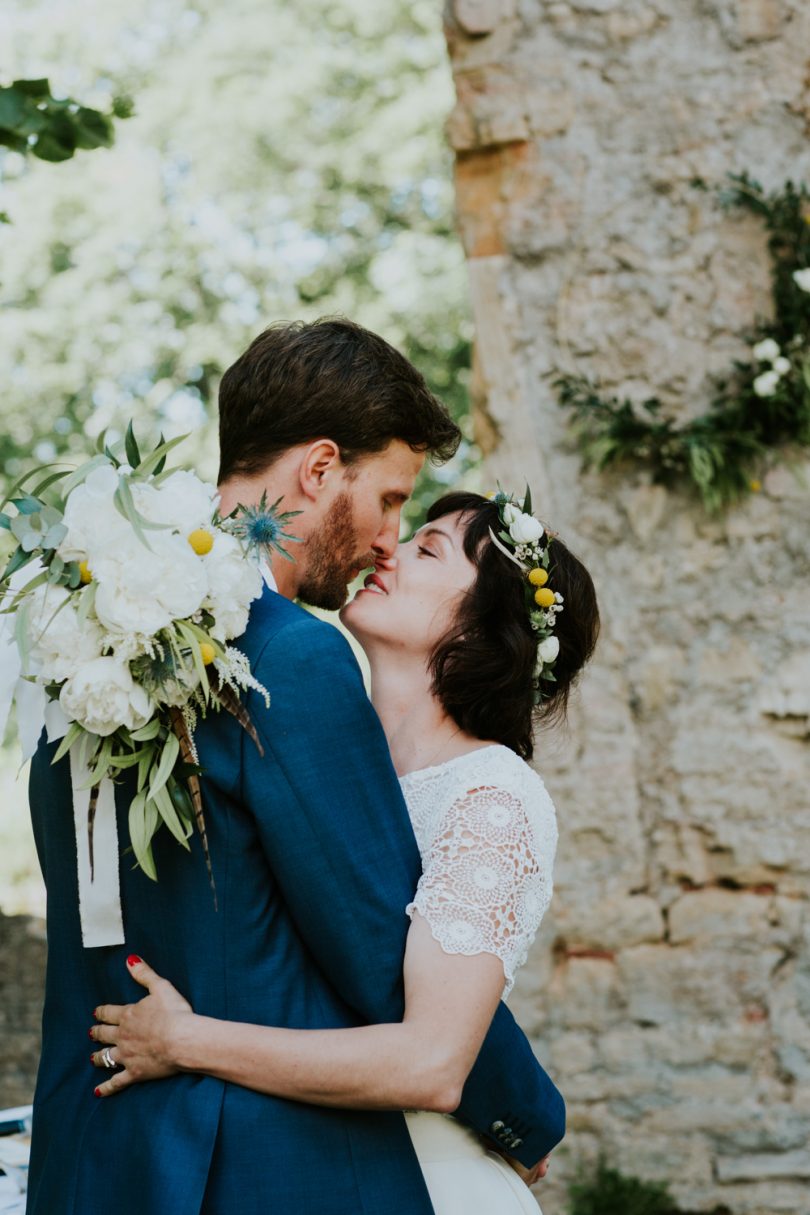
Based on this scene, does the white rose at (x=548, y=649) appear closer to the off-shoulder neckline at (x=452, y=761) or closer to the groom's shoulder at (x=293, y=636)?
the off-shoulder neckline at (x=452, y=761)

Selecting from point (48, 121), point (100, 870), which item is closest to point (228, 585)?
point (100, 870)

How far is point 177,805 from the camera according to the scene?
172 centimetres

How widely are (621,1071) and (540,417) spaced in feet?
7.13

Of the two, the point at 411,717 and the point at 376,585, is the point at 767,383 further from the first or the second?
the point at 411,717

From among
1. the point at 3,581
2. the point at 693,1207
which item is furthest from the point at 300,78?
the point at 3,581

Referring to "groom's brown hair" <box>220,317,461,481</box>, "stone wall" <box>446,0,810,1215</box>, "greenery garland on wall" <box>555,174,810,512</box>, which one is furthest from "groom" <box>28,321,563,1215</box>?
"greenery garland on wall" <box>555,174,810,512</box>

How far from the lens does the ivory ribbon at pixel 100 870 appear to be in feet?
6.10

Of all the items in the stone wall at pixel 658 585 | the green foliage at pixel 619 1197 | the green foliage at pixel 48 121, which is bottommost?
the green foliage at pixel 619 1197

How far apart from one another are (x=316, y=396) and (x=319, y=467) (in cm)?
13

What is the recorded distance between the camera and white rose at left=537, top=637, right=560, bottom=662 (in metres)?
2.42

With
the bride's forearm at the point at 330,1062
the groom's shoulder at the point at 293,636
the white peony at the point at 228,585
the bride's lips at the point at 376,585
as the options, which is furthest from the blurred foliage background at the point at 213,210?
the bride's forearm at the point at 330,1062

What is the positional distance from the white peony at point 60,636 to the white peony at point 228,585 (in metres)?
0.15

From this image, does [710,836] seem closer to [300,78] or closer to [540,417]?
[540,417]

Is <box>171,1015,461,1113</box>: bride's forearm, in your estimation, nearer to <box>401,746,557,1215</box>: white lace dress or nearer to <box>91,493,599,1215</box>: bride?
<box>91,493,599,1215</box>: bride
